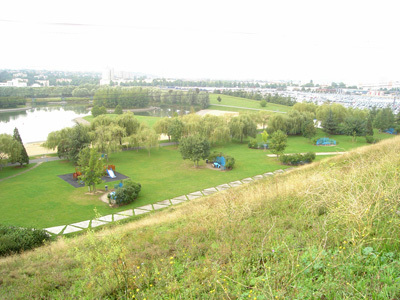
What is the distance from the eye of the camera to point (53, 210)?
12.3 metres

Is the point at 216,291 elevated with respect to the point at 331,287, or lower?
lower

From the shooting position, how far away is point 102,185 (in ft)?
52.2

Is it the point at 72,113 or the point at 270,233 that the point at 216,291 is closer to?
the point at 270,233

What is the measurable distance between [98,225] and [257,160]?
14092mm

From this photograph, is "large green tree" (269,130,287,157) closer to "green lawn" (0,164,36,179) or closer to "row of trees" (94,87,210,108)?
"green lawn" (0,164,36,179)

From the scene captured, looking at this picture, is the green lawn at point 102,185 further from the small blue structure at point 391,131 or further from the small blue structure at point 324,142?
the small blue structure at point 391,131

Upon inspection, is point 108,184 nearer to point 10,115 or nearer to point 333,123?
point 333,123

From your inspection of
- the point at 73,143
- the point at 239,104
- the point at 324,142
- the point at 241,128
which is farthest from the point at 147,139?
the point at 239,104

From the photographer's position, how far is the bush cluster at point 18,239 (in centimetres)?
736

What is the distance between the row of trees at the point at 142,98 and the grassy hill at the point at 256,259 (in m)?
37.7

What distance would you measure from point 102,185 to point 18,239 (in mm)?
8230

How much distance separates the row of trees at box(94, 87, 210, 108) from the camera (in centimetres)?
4146

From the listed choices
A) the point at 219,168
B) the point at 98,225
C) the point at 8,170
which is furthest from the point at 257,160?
the point at 8,170

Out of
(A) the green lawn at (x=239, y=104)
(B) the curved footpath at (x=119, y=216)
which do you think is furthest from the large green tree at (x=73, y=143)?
(A) the green lawn at (x=239, y=104)
